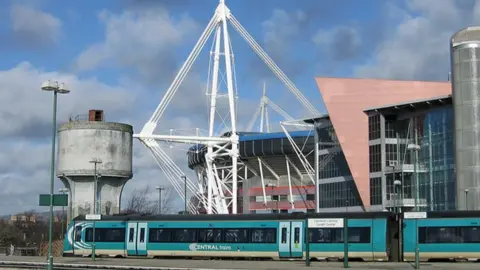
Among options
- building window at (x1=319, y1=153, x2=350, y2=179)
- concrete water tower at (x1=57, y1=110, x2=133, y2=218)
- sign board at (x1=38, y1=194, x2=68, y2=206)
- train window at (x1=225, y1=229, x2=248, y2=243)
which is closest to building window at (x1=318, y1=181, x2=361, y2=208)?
building window at (x1=319, y1=153, x2=350, y2=179)

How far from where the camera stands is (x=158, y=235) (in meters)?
47.8

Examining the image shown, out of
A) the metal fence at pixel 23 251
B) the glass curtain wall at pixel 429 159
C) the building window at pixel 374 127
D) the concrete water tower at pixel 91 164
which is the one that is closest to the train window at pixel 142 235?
the metal fence at pixel 23 251

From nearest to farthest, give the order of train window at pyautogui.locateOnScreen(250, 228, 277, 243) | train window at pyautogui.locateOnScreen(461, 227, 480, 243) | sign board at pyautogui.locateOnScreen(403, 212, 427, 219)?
sign board at pyautogui.locateOnScreen(403, 212, 427, 219)
train window at pyautogui.locateOnScreen(461, 227, 480, 243)
train window at pyautogui.locateOnScreen(250, 228, 277, 243)

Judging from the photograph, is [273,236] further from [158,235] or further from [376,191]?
[376,191]

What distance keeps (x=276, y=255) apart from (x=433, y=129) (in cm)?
4451

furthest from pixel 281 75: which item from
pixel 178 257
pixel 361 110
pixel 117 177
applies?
pixel 178 257

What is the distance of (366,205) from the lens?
3465 inches

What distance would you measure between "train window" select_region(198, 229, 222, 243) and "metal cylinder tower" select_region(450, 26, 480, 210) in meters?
36.4

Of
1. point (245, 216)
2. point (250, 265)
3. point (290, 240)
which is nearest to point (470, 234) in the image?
point (290, 240)

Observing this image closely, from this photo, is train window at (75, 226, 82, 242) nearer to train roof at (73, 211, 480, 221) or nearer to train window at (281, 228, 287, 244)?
train roof at (73, 211, 480, 221)

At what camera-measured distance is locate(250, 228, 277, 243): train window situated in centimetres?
4381

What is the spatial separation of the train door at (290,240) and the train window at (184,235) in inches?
244

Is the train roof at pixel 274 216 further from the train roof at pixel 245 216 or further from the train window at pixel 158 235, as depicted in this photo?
the train window at pixel 158 235

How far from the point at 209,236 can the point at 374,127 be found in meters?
47.1
